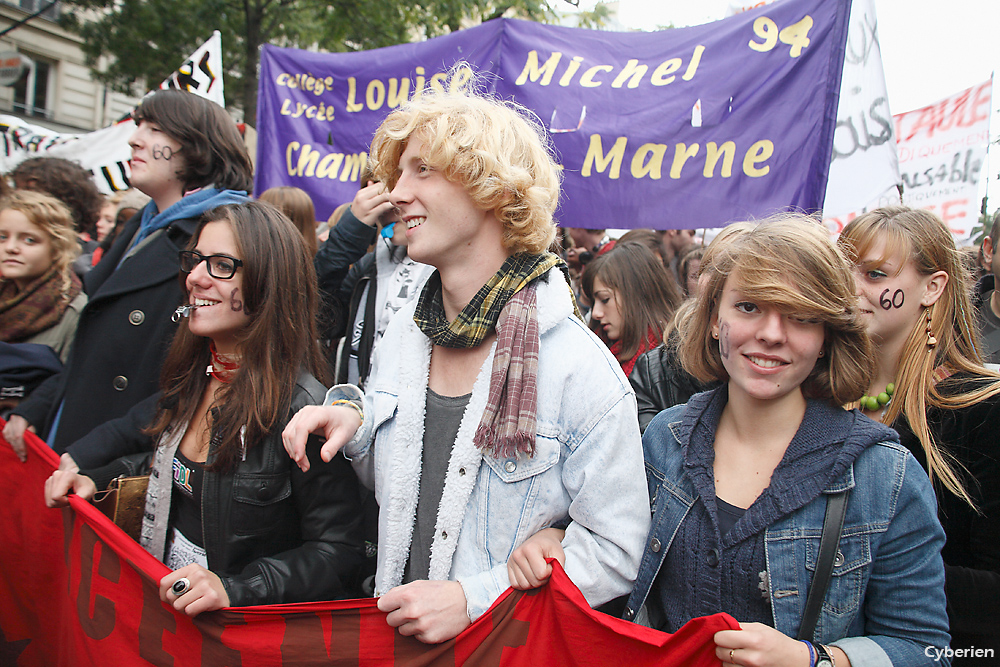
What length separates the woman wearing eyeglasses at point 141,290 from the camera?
2.37m

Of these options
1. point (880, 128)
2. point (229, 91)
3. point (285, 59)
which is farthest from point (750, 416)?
point (229, 91)

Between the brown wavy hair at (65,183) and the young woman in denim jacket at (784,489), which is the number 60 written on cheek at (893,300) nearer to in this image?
the young woman in denim jacket at (784,489)

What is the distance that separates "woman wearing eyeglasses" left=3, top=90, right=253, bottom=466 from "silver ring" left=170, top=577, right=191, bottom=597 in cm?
110

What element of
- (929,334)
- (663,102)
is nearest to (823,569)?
(929,334)

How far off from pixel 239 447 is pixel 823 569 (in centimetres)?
155

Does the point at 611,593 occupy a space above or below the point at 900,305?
below

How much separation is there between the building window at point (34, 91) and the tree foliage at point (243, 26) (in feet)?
20.1

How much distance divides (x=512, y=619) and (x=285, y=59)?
4550mm

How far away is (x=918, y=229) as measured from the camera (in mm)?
2041

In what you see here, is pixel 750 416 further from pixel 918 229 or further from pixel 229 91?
pixel 229 91

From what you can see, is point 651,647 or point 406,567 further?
point 406,567

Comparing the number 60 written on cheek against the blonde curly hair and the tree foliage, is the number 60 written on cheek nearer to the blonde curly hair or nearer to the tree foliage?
the blonde curly hair

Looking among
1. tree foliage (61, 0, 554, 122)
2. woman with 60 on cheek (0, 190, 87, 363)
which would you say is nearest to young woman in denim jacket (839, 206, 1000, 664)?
woman with 60 on cheek (0, 190, 87, 363)

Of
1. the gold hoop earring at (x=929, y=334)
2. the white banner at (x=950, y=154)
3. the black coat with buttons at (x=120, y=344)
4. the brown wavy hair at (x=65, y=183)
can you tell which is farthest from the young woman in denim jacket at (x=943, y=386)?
the brown wavy hair at (x=65, y=183)
